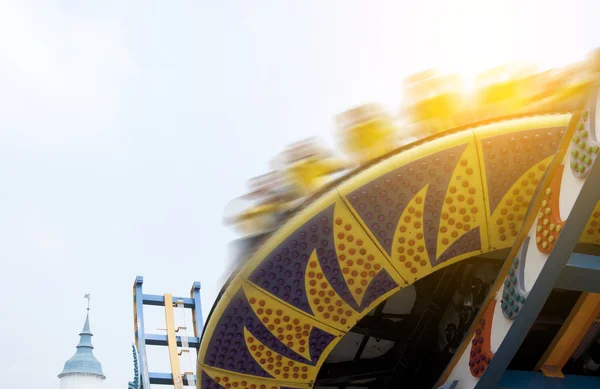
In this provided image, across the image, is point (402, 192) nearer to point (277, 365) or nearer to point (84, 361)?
point (277, 365)

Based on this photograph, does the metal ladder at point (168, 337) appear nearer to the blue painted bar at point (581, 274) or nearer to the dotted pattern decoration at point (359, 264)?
the dotted pattern decoration at point (359, 264)

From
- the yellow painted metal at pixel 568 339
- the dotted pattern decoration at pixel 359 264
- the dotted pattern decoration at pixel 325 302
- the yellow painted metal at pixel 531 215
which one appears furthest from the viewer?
the yellow painted metal at pixel 568 339

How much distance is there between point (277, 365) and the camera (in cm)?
693

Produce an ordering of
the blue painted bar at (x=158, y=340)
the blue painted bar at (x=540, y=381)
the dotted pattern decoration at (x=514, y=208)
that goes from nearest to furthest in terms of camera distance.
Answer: the dotted pattern decoration at (x=514, y=208) → the blue painted bar at (x=540, y=381) → the blue painted bar at (x=158, y=340)

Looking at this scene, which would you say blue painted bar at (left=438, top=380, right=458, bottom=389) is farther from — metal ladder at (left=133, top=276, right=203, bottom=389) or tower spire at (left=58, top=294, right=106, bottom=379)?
tower spire at (left=58, top=294, right=106, bottom=379)

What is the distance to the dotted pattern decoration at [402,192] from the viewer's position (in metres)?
5.98

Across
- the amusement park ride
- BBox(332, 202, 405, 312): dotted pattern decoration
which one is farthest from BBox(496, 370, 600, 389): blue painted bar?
BBox(332, 202, 405, 312): dotted pattern decoration

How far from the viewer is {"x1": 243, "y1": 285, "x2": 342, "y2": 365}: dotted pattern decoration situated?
653 cm

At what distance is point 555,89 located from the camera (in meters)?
5.86

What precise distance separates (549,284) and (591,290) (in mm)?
→ 443

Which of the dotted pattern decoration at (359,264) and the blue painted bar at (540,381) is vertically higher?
the dotted pattern decoration at (359,264)

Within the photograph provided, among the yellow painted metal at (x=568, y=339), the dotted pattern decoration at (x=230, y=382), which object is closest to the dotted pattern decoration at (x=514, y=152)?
the yellow painted metal at (x=568, y=339)

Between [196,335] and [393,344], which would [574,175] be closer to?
[393,344]

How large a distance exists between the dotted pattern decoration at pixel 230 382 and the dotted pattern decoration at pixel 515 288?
2.19m
